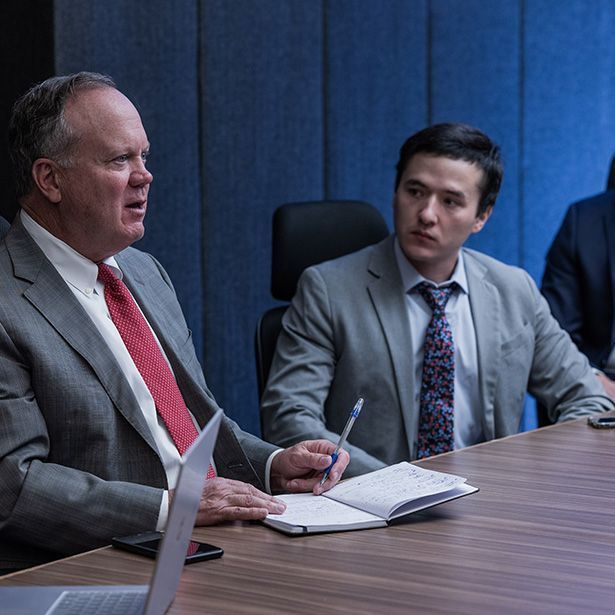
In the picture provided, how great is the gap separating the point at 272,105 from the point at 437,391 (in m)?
1.30

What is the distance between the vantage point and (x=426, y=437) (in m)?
2.73

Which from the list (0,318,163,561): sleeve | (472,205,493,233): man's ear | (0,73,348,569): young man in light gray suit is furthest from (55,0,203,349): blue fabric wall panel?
(0,318,163,561): sleeve

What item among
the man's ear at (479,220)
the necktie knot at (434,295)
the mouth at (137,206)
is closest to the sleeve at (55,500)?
the mouth at (137,206)

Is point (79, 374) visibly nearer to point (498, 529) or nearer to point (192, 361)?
point (192, 361)

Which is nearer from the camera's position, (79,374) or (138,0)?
(79,374)

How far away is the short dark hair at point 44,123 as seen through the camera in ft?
6.36

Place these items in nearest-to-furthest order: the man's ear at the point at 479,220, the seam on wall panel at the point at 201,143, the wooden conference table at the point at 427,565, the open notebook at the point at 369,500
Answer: the wooden conference table at the point at 427,565 → the open notebook at the point at 369,500 → the man's ear at the point at 479,220 → the seam on wall panel at the point at 201,143

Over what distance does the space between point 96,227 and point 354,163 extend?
81.7 inches

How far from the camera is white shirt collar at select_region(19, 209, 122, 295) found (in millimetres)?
1943

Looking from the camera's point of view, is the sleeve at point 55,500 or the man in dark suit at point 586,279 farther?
the man in dark suit at point 586,279

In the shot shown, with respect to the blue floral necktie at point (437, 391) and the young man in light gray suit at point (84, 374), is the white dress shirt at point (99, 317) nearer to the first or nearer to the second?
the young man in light gray suit at point (84, 374)

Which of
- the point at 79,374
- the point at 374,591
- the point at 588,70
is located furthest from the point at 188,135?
the point at 588,70

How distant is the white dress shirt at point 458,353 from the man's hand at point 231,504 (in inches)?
45.5

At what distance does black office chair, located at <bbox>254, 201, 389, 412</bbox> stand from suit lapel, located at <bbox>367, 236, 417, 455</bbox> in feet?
0.35
